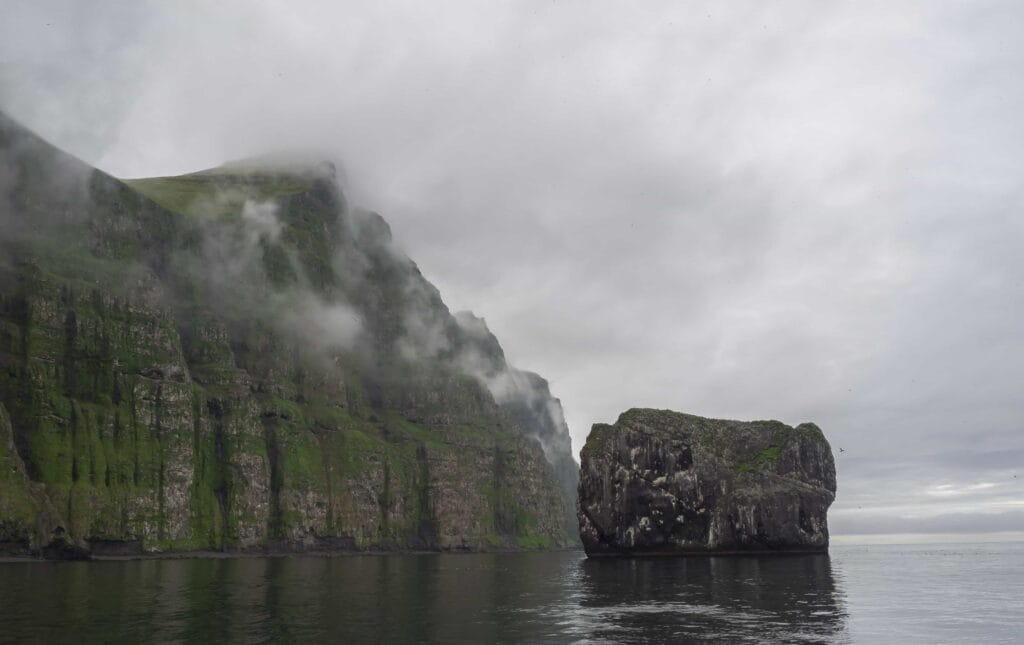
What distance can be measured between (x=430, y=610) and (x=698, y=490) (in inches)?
4244

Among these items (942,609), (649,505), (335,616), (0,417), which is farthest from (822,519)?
(0,417)

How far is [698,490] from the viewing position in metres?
160

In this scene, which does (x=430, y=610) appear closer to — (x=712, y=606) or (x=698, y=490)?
(x=712, y=606)

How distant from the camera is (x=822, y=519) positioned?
164 m

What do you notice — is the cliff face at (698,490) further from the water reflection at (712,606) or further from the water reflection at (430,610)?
the water reflection at (430,610)

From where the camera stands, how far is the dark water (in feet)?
159

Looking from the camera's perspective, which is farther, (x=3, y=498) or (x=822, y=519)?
(x=3, y=498)

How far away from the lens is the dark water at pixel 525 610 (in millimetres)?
48500

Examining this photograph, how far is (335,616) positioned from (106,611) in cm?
1962

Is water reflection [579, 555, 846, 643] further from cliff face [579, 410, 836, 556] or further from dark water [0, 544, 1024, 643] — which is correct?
cliff face [579, 410, 836, 556]

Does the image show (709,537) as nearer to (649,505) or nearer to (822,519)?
(649,505)

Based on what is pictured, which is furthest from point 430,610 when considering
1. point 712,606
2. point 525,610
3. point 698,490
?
point 698,490

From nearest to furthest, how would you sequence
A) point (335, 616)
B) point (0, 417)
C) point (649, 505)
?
point (335, 616) → point (649, 505) → point (0, 417)

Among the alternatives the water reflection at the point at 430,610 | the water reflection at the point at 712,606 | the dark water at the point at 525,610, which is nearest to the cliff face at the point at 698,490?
the water reflection at the point at 712,606
